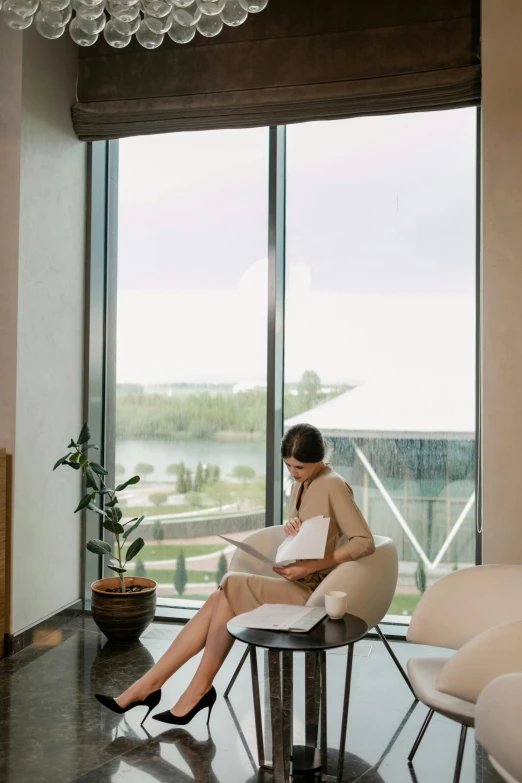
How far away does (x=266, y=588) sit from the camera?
9.61 feet

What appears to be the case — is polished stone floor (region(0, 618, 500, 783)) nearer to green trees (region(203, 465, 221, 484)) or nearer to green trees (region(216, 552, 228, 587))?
green trees (region(216, 552, 228, 587))

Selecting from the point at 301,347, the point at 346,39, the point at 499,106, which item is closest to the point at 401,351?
the point at 301,347

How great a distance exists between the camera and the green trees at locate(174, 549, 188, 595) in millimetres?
4555

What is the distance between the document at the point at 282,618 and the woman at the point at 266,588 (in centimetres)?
29

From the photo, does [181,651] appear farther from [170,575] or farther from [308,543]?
[170,575]

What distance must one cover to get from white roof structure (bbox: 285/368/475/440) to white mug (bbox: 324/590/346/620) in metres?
1.82

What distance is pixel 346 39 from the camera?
401cm

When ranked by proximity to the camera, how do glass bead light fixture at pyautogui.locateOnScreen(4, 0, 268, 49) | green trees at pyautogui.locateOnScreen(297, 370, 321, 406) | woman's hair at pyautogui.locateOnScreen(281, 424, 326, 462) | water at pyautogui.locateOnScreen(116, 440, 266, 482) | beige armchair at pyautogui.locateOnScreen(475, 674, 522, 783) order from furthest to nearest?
1. water at pyautogui.locateOnScreen(116, 440, 266, 482)
2. green trees at pyautogui.locateOnScreen(297, 370, 321, 406)
3. woman's hair at pyautogui.locateOnScreen(281, 424, 326, 462)
4. glass bead light fixture at pyautogui.locateOnScreen(4, 0, 268, 49)
5. beige armchair at pyautogui.locateOnScreen(475, 674, 522, 783)

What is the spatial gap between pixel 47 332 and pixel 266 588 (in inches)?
78.2

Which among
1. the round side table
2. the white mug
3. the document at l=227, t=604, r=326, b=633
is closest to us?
the round side table

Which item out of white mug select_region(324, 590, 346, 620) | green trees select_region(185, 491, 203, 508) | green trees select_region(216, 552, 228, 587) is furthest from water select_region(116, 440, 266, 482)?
white mug select_region(324, 590, 346, 620)

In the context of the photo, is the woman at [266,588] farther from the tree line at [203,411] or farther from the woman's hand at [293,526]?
the tree line at [203,411]

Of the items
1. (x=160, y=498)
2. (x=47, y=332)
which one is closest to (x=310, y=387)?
(x=160, y=498)

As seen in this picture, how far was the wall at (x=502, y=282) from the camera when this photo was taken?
3566mm
